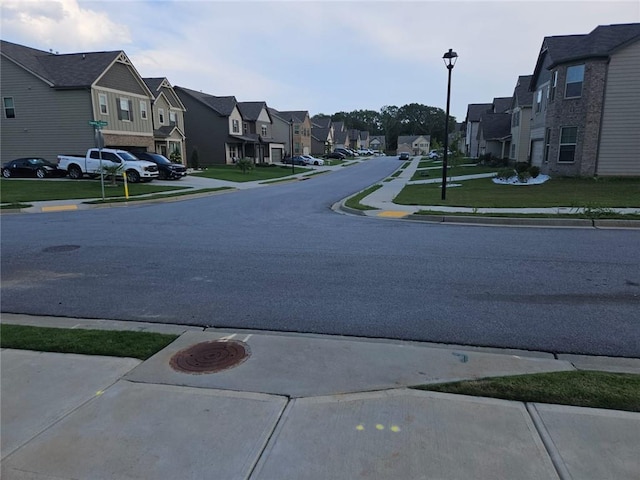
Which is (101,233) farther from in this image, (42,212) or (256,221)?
(42,212)

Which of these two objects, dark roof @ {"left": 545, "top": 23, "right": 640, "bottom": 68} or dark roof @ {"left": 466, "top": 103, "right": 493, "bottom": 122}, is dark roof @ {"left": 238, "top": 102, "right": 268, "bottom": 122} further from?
dark roof @ {"left": 545, "top": 23, "right": 640, "bottom": 68}

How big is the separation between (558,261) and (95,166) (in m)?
27.3

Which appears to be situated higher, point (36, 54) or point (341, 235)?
point (36, 54)

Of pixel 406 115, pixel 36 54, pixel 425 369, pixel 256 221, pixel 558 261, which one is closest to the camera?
pixel 425 369

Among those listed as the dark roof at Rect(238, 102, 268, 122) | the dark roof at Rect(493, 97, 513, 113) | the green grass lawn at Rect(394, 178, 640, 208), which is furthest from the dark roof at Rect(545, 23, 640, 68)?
the dark roof at Rect(238, 102, 268, 122)

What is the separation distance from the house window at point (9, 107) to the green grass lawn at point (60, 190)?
723 cm

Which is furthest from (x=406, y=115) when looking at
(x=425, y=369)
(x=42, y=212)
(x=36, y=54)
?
(x=425, y=369)

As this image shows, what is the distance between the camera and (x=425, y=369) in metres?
4.05

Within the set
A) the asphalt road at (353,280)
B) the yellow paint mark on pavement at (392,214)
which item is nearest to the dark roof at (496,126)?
the yellow paint mark on pavement at (392,214)

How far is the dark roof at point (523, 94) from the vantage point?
3506 cm

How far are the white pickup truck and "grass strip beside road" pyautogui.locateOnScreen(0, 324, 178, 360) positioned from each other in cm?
2328

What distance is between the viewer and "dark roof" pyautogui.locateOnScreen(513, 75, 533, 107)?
35.1m

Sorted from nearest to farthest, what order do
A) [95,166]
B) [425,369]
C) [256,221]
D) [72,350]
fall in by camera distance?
[425,369], [72,350], [256,221], [95,166]

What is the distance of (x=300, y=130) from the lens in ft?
245
